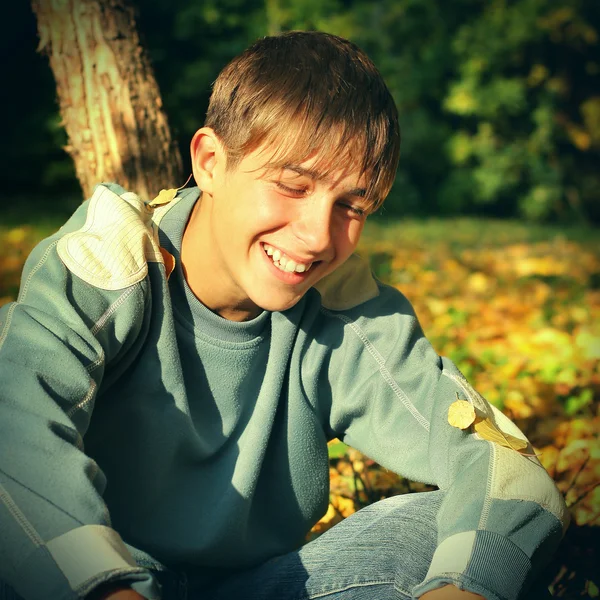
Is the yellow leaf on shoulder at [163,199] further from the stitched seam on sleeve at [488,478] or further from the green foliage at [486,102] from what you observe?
the green foliage at [486,102]

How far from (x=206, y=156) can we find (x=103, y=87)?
885 mm

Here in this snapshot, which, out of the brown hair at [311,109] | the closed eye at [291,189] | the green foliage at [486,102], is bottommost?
the green foliage at [486,102]

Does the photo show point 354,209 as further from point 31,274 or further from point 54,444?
point 54,444

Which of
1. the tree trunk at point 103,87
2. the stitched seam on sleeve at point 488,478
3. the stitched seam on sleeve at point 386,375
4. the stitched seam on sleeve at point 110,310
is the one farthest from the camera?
the tree trunk at point 103,87

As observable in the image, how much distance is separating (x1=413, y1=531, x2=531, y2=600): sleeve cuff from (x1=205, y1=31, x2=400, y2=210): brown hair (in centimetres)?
78

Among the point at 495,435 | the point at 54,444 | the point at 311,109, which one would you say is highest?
the point at 311,109

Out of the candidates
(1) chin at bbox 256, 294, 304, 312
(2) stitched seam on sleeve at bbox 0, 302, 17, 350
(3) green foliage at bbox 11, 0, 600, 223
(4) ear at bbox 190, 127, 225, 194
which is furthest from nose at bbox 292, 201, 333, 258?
(3) green foliage at bbox 11, 0, 600, 223

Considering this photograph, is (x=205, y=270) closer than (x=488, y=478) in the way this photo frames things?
No

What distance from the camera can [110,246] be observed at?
161cm

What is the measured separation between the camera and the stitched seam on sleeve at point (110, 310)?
1.55 meters

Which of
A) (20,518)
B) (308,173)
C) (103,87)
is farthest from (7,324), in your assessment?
(103,87)

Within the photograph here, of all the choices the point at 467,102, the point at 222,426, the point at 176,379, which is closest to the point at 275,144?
the point at 176,379

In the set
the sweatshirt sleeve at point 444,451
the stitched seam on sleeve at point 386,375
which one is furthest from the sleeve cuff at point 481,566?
the stitched seam on sleeve at point 386,375

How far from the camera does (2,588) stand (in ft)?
4.64
